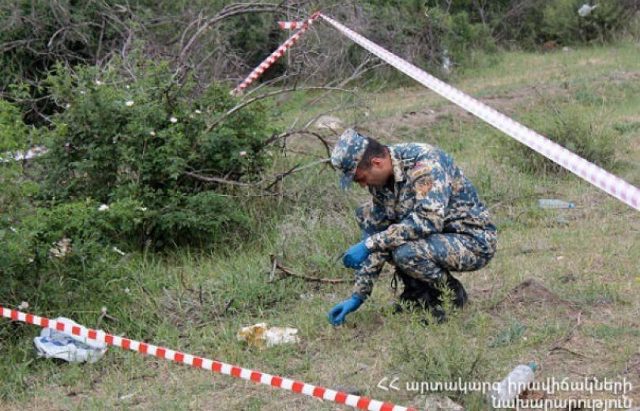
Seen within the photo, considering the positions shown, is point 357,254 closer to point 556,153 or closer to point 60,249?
point 556,153

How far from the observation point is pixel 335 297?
19.0 feet

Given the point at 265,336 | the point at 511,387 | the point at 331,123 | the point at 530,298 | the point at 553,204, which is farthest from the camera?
the point at 331,123

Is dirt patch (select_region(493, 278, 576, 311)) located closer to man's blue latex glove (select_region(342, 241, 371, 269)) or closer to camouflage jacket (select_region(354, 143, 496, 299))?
camouflage jacket (select_region(354, 143, 496, 299))

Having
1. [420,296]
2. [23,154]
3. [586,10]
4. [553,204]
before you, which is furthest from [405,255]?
[586,10]

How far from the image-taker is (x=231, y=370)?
13.3 feet

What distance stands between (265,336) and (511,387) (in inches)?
62.4

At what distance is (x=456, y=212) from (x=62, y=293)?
2382 millimetres

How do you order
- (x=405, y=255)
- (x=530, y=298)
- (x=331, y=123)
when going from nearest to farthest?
1. (x=405, y=255)
2. (x=530, y=298)
3. (x=331, y=123)

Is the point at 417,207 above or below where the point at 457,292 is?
above

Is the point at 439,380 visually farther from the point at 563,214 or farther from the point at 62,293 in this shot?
the point at 563,214

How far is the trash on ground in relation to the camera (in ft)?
17.0

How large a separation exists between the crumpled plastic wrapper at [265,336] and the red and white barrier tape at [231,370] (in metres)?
0.67

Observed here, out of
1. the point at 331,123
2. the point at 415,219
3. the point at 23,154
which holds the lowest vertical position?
the point at 331,123

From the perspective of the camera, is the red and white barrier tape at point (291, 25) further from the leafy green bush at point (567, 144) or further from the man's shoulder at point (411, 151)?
the man's shoulder at point (411, 151)
